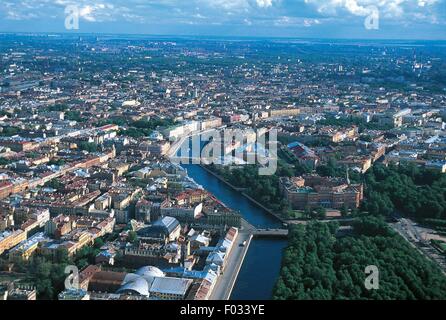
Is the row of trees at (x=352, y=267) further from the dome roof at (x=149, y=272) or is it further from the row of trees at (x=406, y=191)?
the row of trees at (x=406, y=191)

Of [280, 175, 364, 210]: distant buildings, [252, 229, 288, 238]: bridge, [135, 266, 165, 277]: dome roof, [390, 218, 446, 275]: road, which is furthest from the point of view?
[280, 175, 364, 210]: distant buildings

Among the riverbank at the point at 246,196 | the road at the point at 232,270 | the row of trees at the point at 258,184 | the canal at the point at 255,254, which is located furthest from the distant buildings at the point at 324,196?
the road at the point at 232,270

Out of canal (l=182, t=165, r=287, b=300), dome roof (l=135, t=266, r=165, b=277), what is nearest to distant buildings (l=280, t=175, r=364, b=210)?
canal (l=182, t=165, r=287, b=300)

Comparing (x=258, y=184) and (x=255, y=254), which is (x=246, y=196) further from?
(x=255, y=254)

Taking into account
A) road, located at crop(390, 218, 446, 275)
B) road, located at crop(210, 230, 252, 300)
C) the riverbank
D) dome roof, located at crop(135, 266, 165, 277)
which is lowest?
the riverbank

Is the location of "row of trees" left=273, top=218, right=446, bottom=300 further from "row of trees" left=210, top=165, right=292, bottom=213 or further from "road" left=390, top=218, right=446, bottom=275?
"row of trees" left=210, top=165, right=292, bottom=213
